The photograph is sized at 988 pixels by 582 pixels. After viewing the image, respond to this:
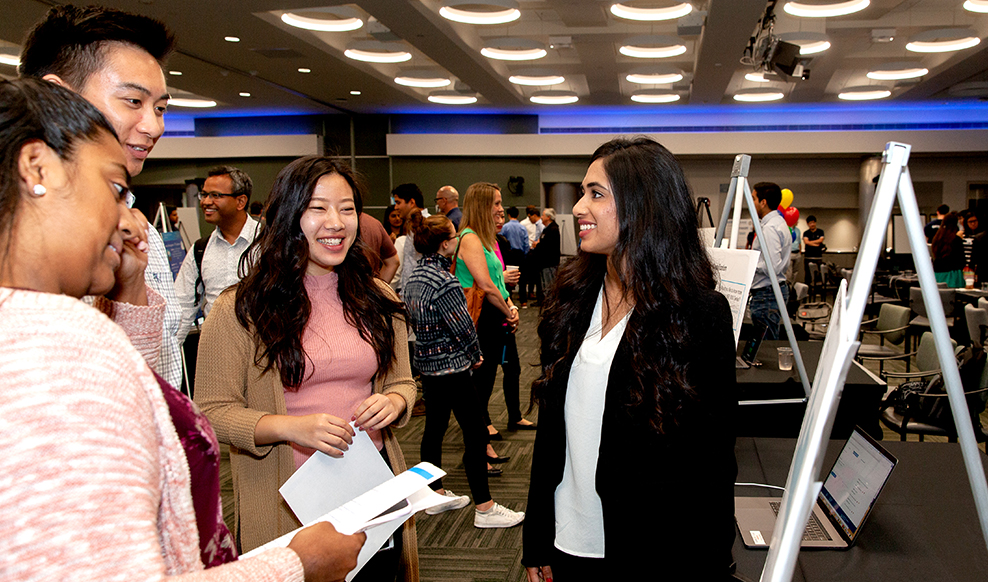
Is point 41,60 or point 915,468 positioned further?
point 915,468

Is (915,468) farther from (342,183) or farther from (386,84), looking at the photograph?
(386,84)

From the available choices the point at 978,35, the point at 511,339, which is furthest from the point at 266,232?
the point at 978,35

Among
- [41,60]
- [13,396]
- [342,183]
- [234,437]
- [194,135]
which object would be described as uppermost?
[194,135]

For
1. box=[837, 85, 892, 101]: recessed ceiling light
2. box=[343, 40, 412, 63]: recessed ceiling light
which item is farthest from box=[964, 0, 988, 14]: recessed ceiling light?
box=[343, 40, 412, 63]: recessed ceiling light

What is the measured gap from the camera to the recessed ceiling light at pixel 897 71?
9414 millimetres

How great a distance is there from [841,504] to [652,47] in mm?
7765

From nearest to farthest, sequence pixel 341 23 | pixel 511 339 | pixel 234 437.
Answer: pixel 234 437
pixel 511 339
pixel 341 23

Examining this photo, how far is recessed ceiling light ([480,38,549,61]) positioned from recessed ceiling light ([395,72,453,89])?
6.72 feet

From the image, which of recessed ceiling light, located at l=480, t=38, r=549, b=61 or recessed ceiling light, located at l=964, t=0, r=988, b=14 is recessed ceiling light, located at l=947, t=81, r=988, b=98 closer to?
recessed ceiling light, located at l=964, t=0, r=988, b=14

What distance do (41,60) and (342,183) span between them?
0.71m

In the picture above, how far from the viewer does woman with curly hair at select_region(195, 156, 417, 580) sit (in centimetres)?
158

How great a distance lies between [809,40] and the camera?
A: 7.68 m

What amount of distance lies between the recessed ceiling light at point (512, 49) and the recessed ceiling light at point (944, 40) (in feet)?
14.6

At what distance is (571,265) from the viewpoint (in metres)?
1.79
